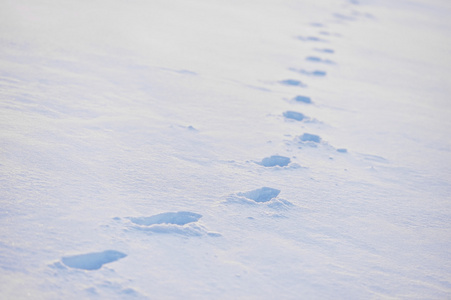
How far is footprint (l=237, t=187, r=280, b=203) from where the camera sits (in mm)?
Answer: 2658

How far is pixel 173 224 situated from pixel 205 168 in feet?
2.26

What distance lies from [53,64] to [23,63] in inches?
10.1

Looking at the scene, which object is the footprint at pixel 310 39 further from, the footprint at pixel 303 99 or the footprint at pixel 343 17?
the footprint at pixel 303 99

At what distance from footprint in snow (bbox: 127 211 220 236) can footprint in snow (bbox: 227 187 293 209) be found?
30 cm

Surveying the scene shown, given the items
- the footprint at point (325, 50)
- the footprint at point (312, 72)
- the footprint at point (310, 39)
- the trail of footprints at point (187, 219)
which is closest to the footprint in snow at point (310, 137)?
the trail of footprints at point (187, 219)

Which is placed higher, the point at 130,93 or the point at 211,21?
the point at 211,21

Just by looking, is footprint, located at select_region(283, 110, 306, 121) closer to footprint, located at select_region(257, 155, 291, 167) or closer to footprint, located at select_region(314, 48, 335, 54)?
footprint, located at select_region(257, 155, 291, 167)

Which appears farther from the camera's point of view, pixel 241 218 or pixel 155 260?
pixel 241 218

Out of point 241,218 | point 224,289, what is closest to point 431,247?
point 241,218

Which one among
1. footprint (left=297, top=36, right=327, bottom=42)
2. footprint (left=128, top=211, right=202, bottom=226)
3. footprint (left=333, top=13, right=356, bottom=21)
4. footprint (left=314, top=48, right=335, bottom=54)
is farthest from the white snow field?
footprint (left=333, top=13, right=356, bottom=21)

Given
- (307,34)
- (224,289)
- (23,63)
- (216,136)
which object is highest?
(307,34)

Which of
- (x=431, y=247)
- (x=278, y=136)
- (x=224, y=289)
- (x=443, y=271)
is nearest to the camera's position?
(x=224, y=289)

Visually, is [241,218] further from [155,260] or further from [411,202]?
[411,202]

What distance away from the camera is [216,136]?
3336 millimetres
